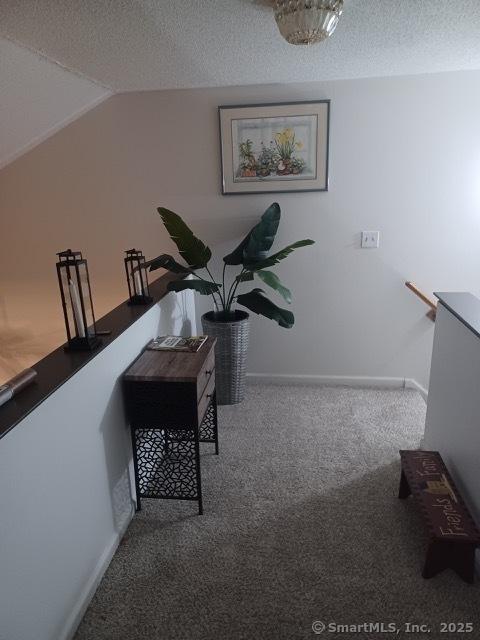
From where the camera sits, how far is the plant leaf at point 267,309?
2.47m

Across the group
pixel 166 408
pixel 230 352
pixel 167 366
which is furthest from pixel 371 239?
pixel 166 408

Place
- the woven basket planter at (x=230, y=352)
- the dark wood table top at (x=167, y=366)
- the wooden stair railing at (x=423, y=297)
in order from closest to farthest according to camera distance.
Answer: the dark wood table top at (x=167, y=366) < the woven basket planter at (x=230, y=352) < the wooden stair railing at (x=423, y=297)

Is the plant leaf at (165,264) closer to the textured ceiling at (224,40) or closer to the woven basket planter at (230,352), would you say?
the woven basket planter at (230,352)

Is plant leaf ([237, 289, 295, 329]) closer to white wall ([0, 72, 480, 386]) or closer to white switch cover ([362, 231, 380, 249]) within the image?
white wall ([0, 72, 480, 386])

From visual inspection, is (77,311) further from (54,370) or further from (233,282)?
(233,282)

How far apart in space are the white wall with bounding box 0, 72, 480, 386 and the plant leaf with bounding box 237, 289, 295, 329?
1.52 feet

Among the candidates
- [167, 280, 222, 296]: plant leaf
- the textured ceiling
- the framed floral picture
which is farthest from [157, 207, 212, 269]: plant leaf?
the textured ceiling

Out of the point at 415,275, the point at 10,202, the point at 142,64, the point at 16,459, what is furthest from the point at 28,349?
the point at 415,275

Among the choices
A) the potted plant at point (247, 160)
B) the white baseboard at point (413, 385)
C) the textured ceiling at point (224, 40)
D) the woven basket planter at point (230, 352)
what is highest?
the textured ceiling at point (224, 40)

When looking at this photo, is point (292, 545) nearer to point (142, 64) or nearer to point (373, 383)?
point (373, 383)

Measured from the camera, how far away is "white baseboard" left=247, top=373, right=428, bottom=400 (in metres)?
3.07

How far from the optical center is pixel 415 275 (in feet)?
9.34

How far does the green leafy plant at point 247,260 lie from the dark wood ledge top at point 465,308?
2.75ft

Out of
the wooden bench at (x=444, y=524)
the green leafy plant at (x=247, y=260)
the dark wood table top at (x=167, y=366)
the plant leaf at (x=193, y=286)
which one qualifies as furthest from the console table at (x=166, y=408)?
the wooden bench at (x=444, y=524)
